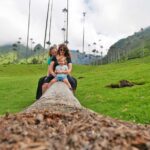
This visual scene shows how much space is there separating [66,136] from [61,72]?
20506 millimetres

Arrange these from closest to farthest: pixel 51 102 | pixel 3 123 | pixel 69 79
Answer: pixel 3 123
pixel 51 102
pixel 69 79

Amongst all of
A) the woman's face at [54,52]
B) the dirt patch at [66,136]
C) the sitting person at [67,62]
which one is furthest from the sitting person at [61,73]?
the dirt patch at [66,136]

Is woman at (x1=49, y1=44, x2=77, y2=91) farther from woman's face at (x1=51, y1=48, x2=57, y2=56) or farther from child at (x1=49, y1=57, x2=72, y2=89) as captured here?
woman's face at (x1=51, y1=48, x2=57, y2=56)

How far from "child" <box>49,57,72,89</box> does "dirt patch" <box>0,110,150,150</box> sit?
18.3 metres

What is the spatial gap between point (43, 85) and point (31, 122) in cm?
1953

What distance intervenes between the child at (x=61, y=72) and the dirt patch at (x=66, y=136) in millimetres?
18275

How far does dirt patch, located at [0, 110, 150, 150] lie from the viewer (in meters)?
6.89

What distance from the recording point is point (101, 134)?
7.54 metres

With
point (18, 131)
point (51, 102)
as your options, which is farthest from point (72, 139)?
point (51, 102)

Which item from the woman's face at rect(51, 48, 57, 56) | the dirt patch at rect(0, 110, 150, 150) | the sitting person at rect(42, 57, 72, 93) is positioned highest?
the woman's face at rect(51, 48, 57, 56)

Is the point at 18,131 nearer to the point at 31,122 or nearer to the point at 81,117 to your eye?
the point at 31,122

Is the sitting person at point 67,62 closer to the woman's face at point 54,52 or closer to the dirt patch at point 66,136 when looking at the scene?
the woman's face at point 54,52

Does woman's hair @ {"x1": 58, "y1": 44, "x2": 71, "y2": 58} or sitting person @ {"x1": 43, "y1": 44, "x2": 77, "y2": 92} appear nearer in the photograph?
woman's hair @ {"x1": 58, "y1": 44, "x2": 71, "y2": 58}

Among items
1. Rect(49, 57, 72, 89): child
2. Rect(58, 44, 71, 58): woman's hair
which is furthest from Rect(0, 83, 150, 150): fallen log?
Rect(58, 44, 71, 58): woman's hair
